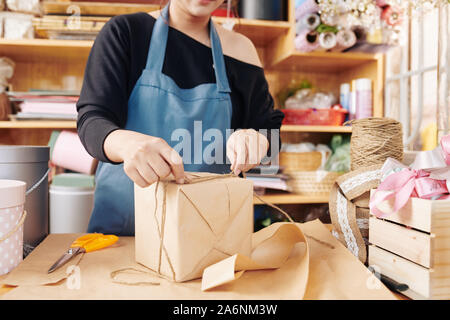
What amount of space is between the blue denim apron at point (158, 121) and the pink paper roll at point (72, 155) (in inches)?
29.0

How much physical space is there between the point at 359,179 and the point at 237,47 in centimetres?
60

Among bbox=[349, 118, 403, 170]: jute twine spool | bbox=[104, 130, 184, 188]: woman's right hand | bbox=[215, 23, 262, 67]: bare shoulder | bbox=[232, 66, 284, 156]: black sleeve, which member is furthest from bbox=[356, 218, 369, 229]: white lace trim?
bbox=[215, 23, 262, 67]: bare shoulder

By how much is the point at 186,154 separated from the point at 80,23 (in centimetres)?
102

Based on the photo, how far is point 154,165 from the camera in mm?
A: 558

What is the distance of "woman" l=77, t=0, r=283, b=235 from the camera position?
82 cm

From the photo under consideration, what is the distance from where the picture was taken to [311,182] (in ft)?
5.85

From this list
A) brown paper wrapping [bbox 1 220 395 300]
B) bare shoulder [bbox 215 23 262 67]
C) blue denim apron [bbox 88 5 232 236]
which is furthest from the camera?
bare shoulder [bbox 215 23 262 67]

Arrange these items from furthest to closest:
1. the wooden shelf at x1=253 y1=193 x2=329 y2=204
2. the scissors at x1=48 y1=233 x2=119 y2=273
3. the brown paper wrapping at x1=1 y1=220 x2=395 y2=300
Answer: the wooden shelf at x1=253 y1=193 x2=329 y2=204
the scissors at x1=48 y1=233 x2=119 y2=273
the brown paper wrapping at x1=1 y1=220 x2=395 y2=300

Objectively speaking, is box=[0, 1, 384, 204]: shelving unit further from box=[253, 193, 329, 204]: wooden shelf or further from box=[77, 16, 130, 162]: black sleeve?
box=[77, 16, 130, 162]: black sleeve

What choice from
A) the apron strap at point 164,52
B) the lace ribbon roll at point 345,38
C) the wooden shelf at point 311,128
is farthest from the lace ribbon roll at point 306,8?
the apron strap at point 164,52

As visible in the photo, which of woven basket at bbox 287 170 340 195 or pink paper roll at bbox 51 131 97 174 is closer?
pink paper roll at bbox 51 131 97 174

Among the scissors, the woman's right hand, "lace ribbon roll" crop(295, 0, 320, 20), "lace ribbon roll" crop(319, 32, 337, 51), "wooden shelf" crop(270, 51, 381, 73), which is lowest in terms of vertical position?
the scissors

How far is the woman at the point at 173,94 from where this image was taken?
0.82m
